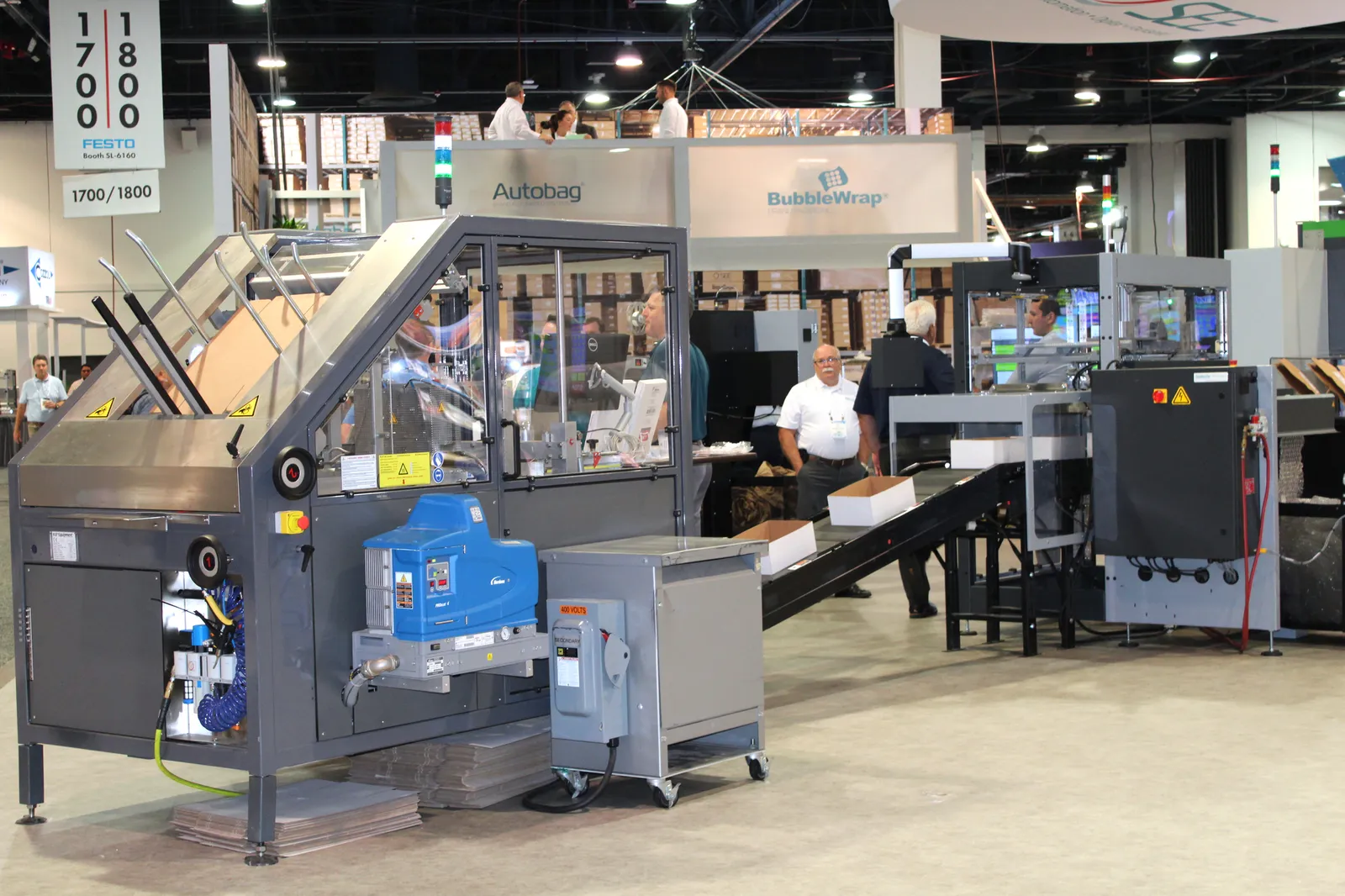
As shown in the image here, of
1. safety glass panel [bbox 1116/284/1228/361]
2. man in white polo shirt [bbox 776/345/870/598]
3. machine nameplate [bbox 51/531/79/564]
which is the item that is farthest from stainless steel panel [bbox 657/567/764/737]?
man in white polo shirt [bbox 776/345/870/598]

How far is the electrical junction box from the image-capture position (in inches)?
178

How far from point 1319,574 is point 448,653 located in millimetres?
4618

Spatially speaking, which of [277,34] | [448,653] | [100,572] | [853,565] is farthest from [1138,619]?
[277,34]

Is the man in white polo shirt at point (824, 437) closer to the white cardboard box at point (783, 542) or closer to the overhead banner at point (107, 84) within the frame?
the white cardboard box at point (783, 542)

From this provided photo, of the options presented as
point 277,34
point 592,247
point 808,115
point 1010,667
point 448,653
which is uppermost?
point 277,34

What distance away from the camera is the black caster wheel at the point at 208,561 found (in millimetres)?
4145

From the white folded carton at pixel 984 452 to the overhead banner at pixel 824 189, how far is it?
4.20m

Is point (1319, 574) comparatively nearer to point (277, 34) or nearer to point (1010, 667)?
point (1010, 667)

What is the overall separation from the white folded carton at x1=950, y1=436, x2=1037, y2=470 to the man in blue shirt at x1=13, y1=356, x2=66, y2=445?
41.4 ft

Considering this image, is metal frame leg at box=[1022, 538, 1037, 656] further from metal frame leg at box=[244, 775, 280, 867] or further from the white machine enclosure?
metal frame leg at box=[244, 775, 280, 867]

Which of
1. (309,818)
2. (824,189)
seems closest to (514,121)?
(824,189)

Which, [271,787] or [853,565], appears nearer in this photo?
[271,787]

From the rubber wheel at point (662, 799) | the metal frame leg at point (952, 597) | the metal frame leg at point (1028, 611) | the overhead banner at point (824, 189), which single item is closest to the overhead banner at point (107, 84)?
the overhead banner at point (824, 189)

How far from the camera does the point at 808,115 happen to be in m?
11.7
